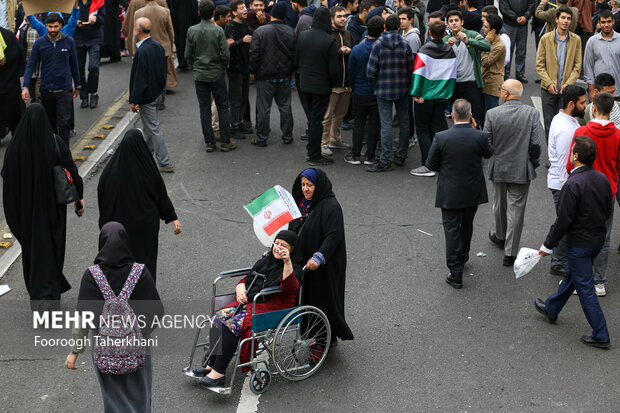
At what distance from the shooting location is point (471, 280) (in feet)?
28.3

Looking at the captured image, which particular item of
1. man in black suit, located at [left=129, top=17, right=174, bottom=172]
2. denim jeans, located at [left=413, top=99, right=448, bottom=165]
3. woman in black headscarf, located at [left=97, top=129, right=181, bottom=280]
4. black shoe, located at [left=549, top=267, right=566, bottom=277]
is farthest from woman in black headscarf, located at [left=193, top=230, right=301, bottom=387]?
denim jeans, located at [left=413, top=99, right=448, bottom=165]

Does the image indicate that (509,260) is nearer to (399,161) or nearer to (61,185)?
(399,161)

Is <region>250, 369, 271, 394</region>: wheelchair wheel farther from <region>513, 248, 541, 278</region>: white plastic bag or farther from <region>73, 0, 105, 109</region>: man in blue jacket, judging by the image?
<region>73, 0, 105, 109</region>: man in blue jacket

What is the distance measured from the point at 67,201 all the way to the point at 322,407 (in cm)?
303

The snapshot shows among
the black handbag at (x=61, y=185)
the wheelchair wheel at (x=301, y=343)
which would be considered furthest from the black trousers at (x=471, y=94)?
the black handbag at (x=61, y=185)

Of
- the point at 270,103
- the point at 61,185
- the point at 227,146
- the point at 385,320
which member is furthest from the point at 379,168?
the point at 61,185

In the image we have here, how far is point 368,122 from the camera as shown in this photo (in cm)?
1182

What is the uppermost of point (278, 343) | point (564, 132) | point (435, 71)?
point (435, 71)

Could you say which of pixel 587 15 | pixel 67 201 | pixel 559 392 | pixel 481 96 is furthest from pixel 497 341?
pixel 587 15

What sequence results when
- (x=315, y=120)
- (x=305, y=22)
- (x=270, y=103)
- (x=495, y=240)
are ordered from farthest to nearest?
(x=305, y=22)
(x=270, y=103)
(x=315, y=120)
(x=495, y=240)

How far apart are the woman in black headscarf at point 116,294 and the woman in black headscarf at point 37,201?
2232 mm

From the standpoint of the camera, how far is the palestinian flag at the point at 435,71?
36.4ft

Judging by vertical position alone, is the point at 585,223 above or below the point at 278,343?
above

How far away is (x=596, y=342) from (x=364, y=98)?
5.43 m
